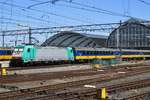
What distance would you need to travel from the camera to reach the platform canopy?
11644 cm

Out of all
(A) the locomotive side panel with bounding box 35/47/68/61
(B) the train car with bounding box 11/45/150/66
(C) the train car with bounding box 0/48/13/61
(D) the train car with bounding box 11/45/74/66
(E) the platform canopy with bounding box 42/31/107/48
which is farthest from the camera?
(E) the platform canopy with bounding box 42/31/107/48

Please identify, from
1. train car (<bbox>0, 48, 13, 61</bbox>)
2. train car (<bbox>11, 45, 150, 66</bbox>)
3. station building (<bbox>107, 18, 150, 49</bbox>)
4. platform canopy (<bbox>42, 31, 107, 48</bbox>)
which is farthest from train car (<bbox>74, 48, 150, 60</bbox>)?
platform canopy (<bbox>42, 31, 107, 48</bbox>)

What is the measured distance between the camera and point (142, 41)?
339 feet

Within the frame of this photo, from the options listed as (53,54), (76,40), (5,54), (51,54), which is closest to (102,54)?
(53,54)

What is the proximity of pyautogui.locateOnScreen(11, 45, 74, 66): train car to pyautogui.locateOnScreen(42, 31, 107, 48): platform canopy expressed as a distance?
2394 inches

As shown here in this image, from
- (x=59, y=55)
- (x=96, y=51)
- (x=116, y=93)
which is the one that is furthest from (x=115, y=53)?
(x=116, y=93)

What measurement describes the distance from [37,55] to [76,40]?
71616 millimetres

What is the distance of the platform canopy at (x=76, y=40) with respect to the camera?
116438 mm

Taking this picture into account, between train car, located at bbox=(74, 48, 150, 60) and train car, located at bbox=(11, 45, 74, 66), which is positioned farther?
train car, located at bbox=(74, 48, 150, 60)

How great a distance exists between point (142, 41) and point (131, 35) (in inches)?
147

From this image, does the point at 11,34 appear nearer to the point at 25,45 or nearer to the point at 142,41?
the point at 25,45

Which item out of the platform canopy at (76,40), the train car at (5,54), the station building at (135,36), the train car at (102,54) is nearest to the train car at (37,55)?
the train car at (102,54)

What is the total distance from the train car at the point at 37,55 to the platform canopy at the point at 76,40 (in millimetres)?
60800

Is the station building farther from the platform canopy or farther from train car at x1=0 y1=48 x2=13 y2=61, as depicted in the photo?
train car at x1=0 y1=48 x2=13 y2=61
